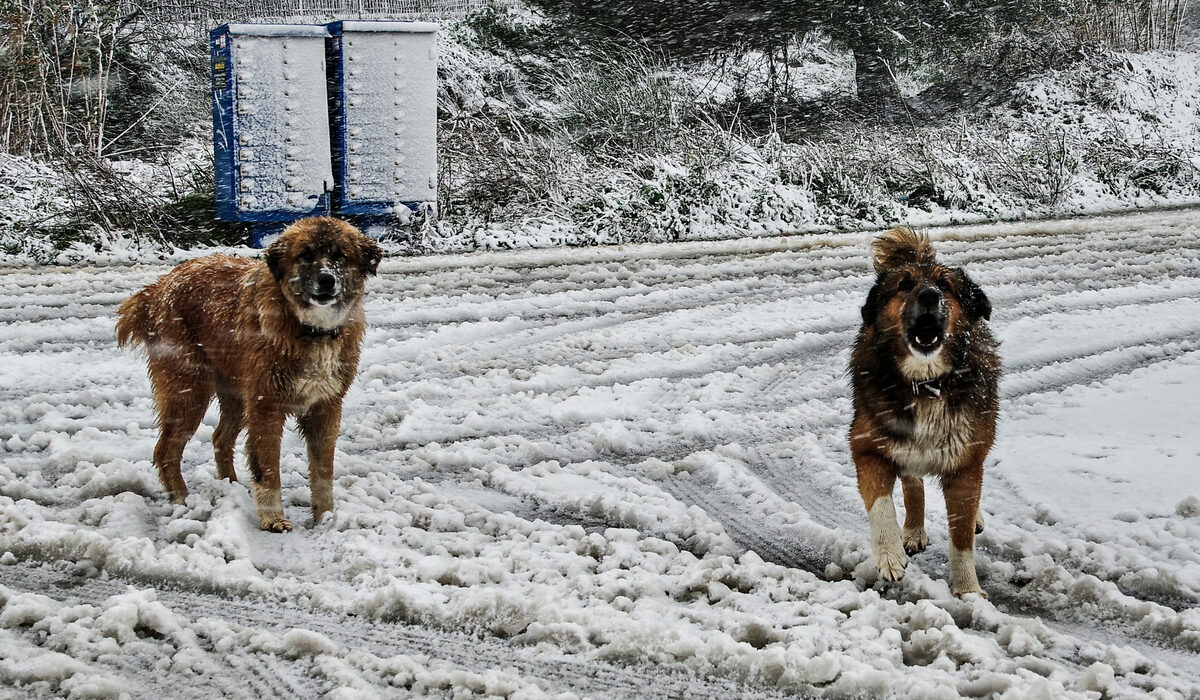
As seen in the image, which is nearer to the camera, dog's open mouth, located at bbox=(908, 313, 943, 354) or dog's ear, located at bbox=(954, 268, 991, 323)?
dog's open mouth, located at bbox=(908, 313, 943, 354)

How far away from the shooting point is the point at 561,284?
420 inches

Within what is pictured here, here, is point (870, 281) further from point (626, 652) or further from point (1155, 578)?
point (626, 652)

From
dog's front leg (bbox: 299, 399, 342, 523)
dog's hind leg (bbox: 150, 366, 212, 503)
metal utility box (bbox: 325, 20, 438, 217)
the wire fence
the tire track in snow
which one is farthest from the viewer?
the wire fence

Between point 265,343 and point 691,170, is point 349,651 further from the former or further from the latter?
point 691,170

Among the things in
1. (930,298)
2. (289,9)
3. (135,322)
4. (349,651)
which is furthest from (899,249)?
(289,9)

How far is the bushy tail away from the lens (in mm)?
4969

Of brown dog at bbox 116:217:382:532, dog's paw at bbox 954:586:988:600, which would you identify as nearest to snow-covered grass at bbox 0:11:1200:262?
brown dog at bbox 116:217:382:532

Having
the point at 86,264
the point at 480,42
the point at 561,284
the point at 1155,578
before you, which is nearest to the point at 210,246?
the point at 86,264

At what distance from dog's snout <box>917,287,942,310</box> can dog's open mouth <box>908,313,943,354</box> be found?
4cm

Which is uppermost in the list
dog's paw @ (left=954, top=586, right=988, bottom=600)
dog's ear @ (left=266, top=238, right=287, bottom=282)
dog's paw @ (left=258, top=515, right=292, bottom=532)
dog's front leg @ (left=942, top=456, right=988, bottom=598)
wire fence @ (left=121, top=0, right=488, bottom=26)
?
wire fence @ (left=121, top=0, right=488, bottom=26)

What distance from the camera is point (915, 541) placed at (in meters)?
4.50

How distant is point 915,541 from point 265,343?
2.87 meters

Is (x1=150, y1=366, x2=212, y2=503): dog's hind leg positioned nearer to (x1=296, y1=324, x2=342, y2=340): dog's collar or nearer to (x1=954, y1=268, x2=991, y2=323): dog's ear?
(x1=296, y1=324, x2=342, y2=340): dog's collar

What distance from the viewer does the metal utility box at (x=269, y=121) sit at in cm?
1228
